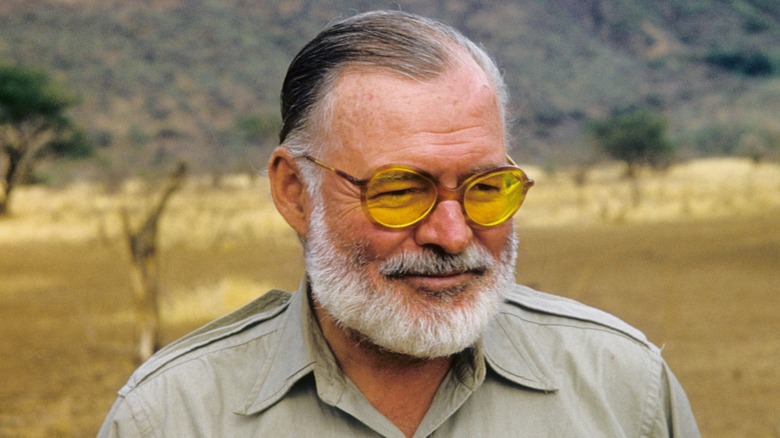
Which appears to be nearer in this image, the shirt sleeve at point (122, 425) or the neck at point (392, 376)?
the shirt sleeve at point (122, 425)

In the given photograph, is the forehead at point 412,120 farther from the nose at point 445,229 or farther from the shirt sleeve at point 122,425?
the shirt sleeve at point 122,425

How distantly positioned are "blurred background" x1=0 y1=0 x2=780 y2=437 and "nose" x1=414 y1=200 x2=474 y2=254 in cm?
63

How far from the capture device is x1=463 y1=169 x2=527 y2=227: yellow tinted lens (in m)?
2.01

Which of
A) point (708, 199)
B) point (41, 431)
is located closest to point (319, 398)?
point (41, 431)

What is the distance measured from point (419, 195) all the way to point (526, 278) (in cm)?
1105

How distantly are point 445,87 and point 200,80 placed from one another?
36.2m

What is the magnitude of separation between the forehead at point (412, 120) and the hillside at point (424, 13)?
78.8 feet

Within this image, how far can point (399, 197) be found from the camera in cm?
198

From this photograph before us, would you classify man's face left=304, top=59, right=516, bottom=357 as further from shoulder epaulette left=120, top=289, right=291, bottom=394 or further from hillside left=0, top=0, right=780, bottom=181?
hillside left=0, top=0, right=780, bottom=181

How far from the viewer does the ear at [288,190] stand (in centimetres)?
227

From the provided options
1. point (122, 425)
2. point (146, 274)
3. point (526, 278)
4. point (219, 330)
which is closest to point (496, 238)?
point (219, 330)

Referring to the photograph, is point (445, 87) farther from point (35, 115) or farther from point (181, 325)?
point (35, 115)

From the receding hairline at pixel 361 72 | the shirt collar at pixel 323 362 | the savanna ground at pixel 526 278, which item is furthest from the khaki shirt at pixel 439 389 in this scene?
the savanna ground at pixel 526 278

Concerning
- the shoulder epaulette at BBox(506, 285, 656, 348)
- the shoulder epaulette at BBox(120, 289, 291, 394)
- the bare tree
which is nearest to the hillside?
the bare tree
